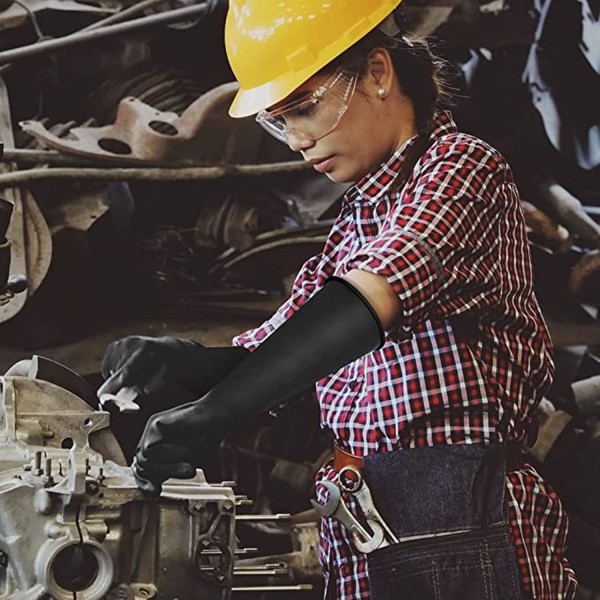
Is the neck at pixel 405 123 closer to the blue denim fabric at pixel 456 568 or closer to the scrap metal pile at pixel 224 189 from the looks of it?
the blue denim fabric at pixel 456 568

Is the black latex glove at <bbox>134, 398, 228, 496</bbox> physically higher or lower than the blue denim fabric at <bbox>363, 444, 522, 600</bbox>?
higher

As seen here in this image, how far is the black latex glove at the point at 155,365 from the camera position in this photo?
1.70m

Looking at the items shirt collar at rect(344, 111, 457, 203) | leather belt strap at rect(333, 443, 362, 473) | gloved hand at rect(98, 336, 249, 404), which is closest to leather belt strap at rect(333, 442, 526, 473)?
leather belt strap at rect(333, 443, 362, 473)

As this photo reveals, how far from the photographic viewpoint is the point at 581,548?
2.91 meters

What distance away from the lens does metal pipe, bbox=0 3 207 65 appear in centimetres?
287

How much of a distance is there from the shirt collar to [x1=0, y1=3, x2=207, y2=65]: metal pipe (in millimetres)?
1260

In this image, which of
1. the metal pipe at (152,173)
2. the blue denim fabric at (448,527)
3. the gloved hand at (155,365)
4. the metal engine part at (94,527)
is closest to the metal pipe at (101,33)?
the metal pipe at (152,173)

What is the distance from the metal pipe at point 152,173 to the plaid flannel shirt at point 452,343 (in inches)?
42.5

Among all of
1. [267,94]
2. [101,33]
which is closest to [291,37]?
[267,94]

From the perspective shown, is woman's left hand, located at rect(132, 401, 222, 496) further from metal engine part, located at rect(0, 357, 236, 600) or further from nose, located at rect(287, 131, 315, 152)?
nose, located at rect(287, 131, 315, 152)

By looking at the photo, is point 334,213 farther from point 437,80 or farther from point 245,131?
point 437,80

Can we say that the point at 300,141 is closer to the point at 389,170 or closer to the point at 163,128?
the point at 389,170

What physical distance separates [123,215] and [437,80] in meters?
1.19

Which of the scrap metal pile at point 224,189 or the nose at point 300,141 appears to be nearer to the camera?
the nose at point 300,141
